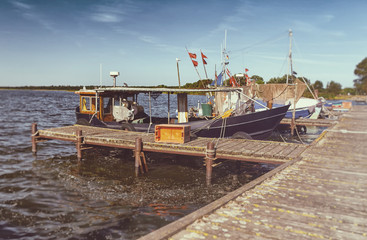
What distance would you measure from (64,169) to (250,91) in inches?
483

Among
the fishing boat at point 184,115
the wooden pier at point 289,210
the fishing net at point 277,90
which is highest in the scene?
the fishing net at point 277,90

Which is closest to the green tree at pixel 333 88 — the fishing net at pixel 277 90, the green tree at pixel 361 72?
the green tree at pixel 361 72

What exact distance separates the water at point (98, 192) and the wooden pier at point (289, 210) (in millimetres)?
3804

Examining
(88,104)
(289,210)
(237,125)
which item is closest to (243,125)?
(237,125)

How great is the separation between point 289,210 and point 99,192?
8.45m

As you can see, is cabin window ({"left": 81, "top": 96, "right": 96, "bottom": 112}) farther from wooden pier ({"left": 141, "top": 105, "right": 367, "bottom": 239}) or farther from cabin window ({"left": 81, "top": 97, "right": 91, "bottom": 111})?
wooden pier ({"left": 141, "top": 105, "right": 367, "bottom": 239})

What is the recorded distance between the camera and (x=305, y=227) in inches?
184

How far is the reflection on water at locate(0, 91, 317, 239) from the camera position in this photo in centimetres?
877

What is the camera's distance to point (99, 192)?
11750 mm

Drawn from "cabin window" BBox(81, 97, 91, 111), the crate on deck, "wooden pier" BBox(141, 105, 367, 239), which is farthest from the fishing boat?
"wooden pier" BBox(141, 105, 367, 239)

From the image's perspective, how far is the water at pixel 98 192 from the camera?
8750mm

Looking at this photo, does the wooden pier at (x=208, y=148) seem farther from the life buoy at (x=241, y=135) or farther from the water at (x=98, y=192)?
the life buoy at (x=241, y=135)

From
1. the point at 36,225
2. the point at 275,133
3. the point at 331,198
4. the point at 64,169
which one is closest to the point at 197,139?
the point at 64,169

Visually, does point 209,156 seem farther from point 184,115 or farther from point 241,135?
point 184,115
